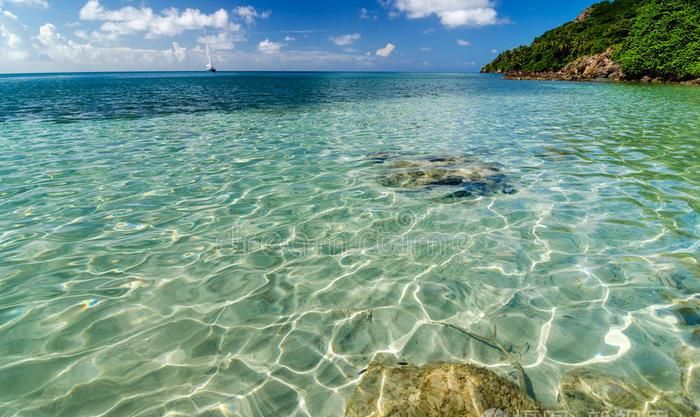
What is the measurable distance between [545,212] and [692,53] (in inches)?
2052

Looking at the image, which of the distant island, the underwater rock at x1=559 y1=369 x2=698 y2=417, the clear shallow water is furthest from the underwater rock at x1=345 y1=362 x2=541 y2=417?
the distant island

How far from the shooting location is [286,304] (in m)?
4.13

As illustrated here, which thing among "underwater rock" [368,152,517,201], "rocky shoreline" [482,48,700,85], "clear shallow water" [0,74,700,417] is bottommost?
"clear shallow water" [0,74,700,417]

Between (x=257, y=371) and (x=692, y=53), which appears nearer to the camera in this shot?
(x=257, y=371)

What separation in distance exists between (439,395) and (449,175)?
6.50 meters

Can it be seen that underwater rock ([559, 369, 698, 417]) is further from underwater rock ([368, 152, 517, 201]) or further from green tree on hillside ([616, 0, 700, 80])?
green tree on hillside ([616, 0, 700, 80])

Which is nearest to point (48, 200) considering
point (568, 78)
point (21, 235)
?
point (21, 235)

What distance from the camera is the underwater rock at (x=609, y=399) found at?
2.70m

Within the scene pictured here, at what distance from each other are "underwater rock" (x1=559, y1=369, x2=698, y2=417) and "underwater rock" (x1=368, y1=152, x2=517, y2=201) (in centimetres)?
445

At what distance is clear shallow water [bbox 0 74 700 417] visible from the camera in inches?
124

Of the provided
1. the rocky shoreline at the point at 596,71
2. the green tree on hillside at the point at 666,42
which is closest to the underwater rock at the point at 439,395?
the green tree on hillside at the point at 666,42

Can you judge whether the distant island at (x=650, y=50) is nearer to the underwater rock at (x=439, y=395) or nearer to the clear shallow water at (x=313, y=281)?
the clear shallow water at (x=313, y=281)

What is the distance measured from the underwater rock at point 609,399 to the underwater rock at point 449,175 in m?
4.45

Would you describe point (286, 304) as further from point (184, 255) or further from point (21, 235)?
point (21, 235)
